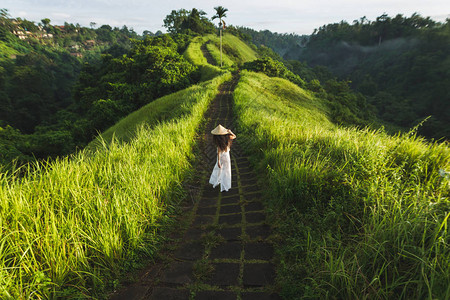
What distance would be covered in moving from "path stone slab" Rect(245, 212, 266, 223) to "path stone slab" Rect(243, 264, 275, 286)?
0.87m

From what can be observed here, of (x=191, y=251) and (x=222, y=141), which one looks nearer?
(x=191, y=251)

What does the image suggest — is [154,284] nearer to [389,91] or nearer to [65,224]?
[65,224]

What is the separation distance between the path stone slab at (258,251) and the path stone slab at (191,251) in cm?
62

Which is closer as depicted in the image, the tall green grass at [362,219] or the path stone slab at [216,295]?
the tall green grass at [362,219]

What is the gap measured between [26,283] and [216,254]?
192 centimetres

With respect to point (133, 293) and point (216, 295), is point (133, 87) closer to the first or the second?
point (133, 293)

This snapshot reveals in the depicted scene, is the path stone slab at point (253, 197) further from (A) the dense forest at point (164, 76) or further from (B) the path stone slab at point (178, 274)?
(A) the dense forest at point (164, 76)

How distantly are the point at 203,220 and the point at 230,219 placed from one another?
0.47 meters

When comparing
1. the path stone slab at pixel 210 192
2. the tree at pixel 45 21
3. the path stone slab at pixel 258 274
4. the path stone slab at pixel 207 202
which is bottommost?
the path stone slab at pixel 210 192

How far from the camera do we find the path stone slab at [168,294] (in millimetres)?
2172

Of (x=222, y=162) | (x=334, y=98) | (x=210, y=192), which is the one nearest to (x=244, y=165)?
(x=222, y=162)

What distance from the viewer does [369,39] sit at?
289 feet

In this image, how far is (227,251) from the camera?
9.02 ft

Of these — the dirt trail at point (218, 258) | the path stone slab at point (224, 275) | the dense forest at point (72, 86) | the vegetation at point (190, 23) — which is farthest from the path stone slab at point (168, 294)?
the vegetation at point (190, 23)
